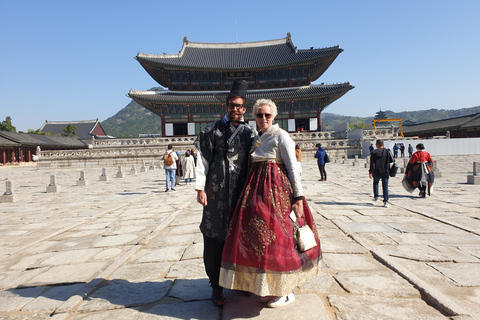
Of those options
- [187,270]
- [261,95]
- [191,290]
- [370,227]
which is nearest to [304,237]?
[191,290]

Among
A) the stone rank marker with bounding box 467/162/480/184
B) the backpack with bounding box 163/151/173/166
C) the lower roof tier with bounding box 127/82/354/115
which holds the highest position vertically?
the lower roof tier with bounding box 127/82/354/115

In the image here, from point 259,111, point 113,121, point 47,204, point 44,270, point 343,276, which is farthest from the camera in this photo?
point 113,121

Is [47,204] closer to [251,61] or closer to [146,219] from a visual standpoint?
[146,219]

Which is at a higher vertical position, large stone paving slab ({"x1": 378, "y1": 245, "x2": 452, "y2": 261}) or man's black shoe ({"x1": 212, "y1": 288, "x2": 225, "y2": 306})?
man's black shoe ({"x1": 212, "y1": 288, "x2": 225, "y2": 306})

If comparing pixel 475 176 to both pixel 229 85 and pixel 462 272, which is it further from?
pixel 229 85

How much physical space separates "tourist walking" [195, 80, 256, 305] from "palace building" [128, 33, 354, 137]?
26.5m

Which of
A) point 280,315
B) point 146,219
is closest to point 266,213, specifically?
point 280,315

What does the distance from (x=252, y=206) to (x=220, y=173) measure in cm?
43

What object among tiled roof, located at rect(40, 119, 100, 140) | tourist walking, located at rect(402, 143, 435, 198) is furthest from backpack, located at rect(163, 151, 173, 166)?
tiled roof, located at rect(40, 119, 100, 140)

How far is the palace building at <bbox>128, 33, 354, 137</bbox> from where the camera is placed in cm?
2927

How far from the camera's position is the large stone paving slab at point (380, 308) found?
2.30 m

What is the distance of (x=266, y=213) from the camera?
234 cm

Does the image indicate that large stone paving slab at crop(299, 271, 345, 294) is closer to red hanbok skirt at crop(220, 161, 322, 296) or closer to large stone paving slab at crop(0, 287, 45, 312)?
red hanbok skirt at crop(220, 161, 322, 296)

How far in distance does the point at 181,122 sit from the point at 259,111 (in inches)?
1156
